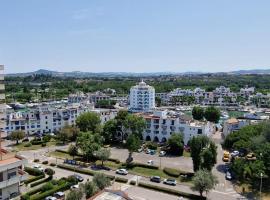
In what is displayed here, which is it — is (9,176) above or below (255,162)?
above

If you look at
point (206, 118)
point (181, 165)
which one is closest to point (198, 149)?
point (181, 165)

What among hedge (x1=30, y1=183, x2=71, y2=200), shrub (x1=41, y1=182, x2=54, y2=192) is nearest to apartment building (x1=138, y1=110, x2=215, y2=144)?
hedge (x1=30, y1=183, x2=71, y2=200)

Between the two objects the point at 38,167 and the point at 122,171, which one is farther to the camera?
the point at 38,167

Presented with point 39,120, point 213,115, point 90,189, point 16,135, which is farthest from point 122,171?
point 213,115

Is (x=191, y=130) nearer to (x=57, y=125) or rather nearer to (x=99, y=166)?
(x=99, y=166)

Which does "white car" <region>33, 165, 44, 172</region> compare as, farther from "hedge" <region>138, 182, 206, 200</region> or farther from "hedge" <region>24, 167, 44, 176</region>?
"hedge" <region>138, 182, 206, 200</region>

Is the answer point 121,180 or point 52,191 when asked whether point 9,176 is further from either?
point 121,180

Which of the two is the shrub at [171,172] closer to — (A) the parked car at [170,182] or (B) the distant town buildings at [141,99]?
(A) the parked car at [170,182]
